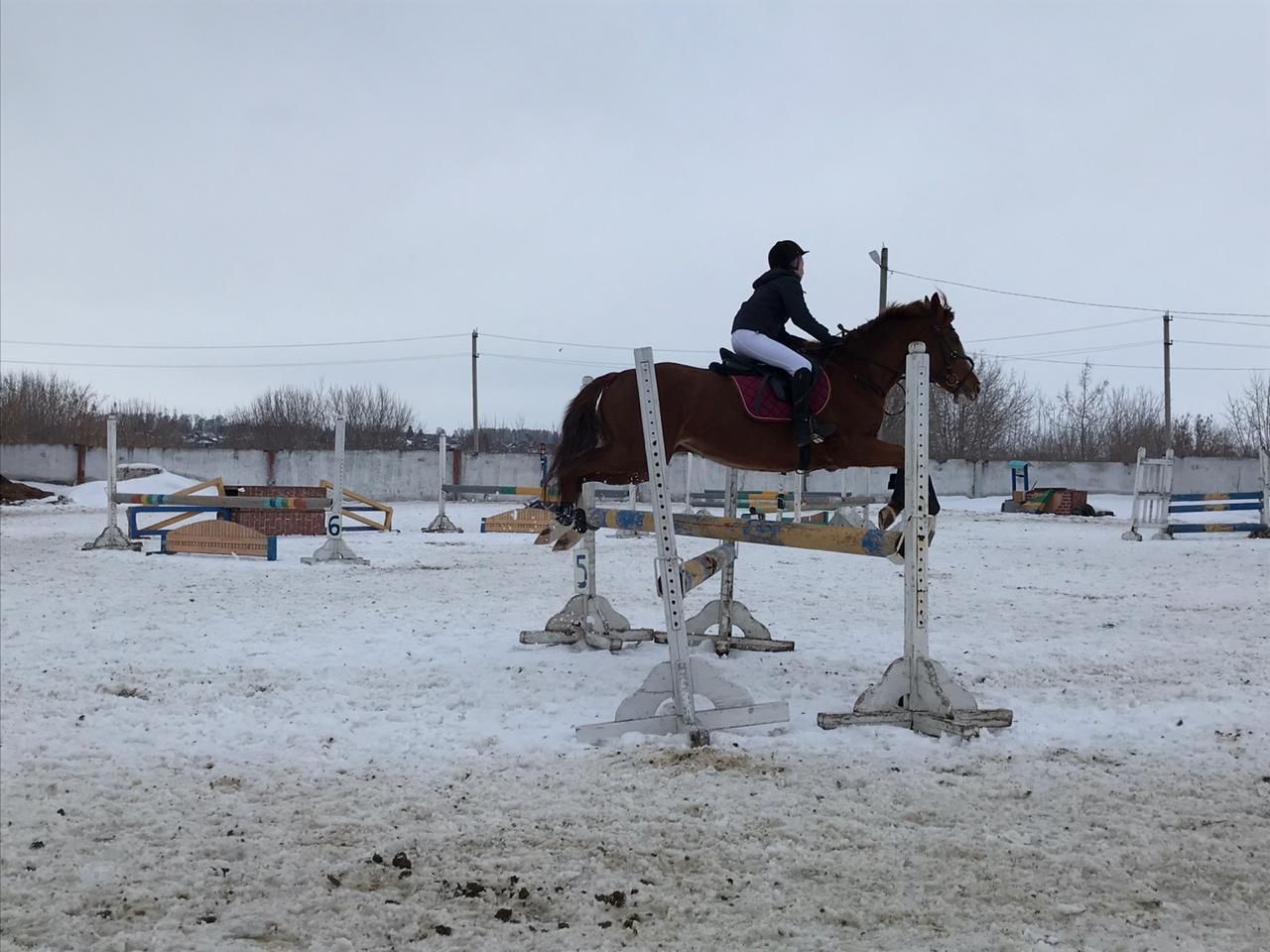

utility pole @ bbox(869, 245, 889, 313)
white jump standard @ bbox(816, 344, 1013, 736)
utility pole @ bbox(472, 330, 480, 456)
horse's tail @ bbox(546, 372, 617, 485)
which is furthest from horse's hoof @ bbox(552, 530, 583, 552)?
utility pole @ bbox(472, 330, 480, 456)

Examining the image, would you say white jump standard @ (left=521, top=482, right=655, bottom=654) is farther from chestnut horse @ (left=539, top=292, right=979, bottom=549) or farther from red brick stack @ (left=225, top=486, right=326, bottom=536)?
red brick stack @ (left=225, top=486, right=326, bottom=536)

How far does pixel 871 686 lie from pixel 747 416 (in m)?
1.58

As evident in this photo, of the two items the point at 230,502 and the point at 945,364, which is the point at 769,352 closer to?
the point at 945,364

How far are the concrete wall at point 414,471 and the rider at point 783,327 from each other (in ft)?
92.7

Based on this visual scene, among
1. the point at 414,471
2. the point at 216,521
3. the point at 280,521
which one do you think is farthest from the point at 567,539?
the point at 414,471

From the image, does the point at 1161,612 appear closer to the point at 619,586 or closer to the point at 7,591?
the point at 619,586

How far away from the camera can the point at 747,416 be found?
15.8 ft

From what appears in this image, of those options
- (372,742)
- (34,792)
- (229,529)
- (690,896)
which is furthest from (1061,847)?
(229,529)

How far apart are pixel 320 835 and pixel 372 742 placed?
100 cm

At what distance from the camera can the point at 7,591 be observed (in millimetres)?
7773

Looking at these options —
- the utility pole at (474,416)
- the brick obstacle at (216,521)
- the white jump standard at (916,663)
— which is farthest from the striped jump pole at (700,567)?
the utility pole at (474,416)

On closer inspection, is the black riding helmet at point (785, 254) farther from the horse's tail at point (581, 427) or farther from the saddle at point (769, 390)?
the horse's tail at point (581, 427)

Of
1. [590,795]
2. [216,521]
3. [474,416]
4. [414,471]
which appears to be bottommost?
[590,795]

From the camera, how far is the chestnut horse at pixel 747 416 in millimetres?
4828
